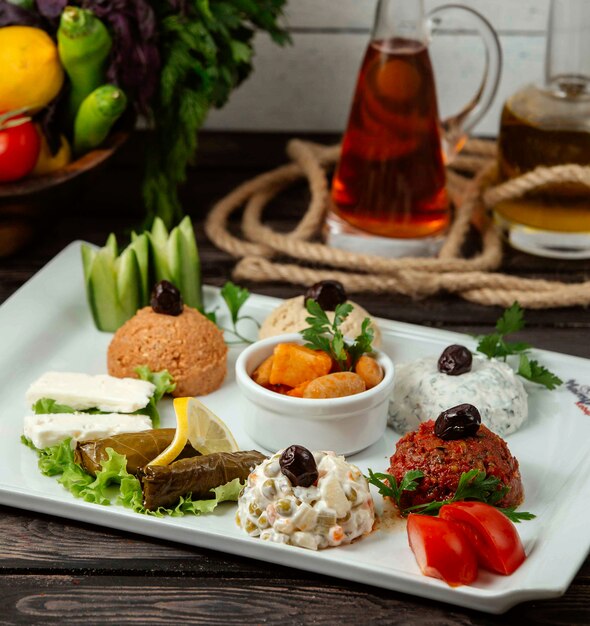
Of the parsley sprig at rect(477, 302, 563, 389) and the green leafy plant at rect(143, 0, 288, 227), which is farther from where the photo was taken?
the green leafy plant at rect(143, 0, 288, 227)

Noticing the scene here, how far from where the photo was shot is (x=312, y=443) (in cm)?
204

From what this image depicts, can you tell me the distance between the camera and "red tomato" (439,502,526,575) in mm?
1684

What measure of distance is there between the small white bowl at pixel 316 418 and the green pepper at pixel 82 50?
100cm

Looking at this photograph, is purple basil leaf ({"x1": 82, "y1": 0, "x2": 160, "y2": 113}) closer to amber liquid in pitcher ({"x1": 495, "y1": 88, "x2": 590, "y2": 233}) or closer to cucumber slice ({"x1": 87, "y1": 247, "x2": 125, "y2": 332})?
cucumber slice ({"x1": 87, "y1": 247, "x2": 125, "y2": 332})

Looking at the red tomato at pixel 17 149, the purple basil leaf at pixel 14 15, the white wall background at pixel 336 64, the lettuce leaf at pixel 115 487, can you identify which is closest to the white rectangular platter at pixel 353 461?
the lettuce leaf at pixel 115 487

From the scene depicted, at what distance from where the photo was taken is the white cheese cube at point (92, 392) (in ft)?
6.92

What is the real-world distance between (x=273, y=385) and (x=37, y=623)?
2.20 ft

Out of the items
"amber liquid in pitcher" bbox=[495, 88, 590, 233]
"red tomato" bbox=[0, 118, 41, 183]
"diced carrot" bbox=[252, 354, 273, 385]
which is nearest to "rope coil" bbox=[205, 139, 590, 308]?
"amber liquid in pitcher" bbox=[495, 88, 590, 233]

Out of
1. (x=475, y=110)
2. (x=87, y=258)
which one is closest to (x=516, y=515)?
(x=87, y=258)

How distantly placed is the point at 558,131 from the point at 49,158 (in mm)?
1308

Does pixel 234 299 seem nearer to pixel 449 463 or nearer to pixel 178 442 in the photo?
pixel 178 442

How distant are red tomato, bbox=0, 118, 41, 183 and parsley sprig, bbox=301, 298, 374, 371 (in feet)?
2.86

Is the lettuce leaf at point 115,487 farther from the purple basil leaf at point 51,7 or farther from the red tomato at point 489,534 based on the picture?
the purple basil leaf at point 51,7

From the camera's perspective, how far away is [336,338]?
211 centimetres
